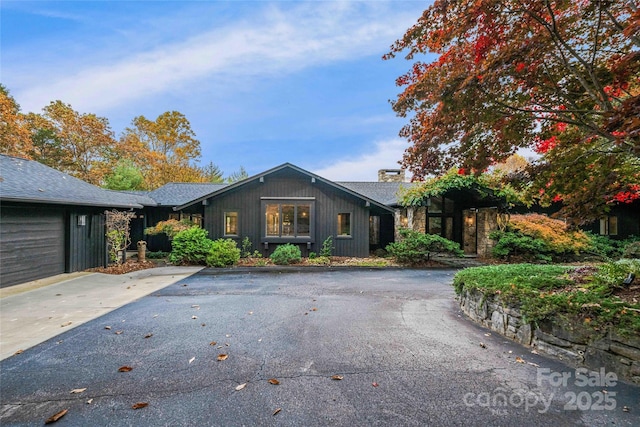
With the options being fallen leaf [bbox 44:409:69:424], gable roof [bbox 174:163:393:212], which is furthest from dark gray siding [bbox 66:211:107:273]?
fallen leaf [bbox 44:409:69:424]

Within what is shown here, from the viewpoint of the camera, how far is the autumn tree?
980 inches

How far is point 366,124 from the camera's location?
21766mm

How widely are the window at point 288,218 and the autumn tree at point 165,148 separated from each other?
1809 centimetres

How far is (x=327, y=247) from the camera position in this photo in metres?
11.9

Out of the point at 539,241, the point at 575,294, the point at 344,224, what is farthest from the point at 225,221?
the point at 539,241

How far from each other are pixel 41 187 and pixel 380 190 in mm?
15069

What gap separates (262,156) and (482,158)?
3523cm

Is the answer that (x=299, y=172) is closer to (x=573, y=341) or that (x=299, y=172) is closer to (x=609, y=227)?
(x=573, y=341)

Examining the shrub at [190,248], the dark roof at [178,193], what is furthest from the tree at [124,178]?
the shrub at [190,248]

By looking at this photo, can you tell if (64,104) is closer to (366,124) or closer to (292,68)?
(292,68)

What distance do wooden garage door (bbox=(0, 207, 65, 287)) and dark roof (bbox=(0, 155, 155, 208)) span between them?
0.60 m

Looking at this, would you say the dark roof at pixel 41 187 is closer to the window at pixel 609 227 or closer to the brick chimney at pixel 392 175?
the brick chimney at pixel 392 175

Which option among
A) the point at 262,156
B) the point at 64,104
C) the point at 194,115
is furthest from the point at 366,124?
the point at 64,104

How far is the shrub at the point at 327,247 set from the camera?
458 inches
